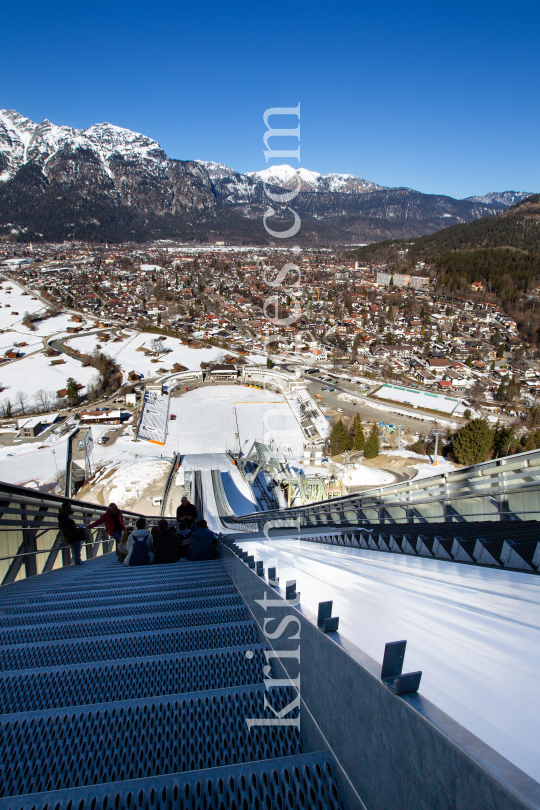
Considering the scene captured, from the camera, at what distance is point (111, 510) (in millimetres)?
3713

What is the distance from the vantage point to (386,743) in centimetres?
50

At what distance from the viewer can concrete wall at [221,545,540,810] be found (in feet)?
1.13

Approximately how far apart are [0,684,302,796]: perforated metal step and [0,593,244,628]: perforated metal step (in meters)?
0.68

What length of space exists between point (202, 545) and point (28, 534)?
118 cm

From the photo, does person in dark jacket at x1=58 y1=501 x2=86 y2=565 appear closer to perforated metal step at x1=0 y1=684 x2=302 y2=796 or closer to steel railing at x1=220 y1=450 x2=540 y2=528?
steel railing at x1=220 y1=450 x2=540 y2=528

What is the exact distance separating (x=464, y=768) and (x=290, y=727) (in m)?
0.54

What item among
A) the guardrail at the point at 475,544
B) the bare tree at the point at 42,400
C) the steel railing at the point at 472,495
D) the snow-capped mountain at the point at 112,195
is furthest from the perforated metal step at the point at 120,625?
the snow-capped mountain at the point at 112,195

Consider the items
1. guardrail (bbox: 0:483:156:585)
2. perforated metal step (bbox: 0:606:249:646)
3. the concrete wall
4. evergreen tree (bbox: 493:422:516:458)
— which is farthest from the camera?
evergreen tree (bbox: 493:422:516:458)

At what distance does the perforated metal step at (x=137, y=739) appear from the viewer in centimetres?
69

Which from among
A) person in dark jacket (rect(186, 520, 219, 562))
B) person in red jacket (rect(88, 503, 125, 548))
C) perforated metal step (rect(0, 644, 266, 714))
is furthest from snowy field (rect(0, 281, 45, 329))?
perforated metal step (rect(0, 644, 266, 714))

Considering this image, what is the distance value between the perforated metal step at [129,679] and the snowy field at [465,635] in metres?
0.24

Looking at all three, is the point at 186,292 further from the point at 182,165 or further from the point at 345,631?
the point at 182,165

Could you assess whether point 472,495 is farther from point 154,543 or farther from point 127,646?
point 154,543

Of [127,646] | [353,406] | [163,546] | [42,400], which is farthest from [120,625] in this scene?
[42,400]
